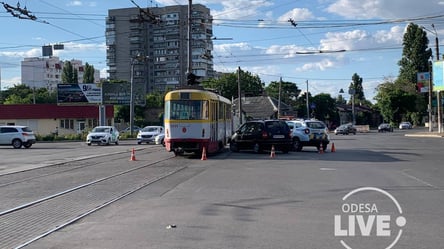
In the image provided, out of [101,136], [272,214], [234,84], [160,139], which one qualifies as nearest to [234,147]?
[160,139]

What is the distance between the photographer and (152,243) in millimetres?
7312

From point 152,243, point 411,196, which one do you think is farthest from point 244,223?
point 411,196

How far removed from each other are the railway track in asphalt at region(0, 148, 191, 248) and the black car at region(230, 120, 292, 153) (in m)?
6.68

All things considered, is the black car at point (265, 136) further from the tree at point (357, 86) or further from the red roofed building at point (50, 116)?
the tree at point (357, 86)

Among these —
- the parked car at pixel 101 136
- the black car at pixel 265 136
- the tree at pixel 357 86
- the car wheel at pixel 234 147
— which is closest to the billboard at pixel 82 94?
the parked car at pixel 101 136

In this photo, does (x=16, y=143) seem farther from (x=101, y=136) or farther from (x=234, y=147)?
(x=234, y=147)

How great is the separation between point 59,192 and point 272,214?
5.89 metres

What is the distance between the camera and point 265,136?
86.7 ft

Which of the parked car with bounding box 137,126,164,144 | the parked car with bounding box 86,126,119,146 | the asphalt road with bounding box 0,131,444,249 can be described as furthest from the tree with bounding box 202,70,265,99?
the asphalt road with bounding box 0,131,444,249

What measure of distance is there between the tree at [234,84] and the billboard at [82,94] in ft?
103

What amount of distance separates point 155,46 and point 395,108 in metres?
48.6

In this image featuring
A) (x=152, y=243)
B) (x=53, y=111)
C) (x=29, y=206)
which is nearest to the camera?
(x=152, y=243)

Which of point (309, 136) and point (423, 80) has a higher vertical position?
point (423, 80)

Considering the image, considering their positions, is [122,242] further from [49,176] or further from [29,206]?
[49,176]
